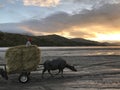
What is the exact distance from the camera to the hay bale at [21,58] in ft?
89.4

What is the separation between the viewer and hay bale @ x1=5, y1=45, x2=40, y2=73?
27250 millimetres

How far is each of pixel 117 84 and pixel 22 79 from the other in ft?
21.0

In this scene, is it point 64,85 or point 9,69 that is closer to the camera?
point 64,85

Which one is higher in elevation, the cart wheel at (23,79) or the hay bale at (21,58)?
the hay bale at (21,58)

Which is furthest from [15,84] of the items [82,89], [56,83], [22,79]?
[82,89]

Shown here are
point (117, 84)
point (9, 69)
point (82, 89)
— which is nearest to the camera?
point (82, 89)

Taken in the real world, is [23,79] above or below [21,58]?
below

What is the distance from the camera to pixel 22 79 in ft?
89.7

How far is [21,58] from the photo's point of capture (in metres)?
27.5

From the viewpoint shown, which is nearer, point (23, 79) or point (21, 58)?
point (23, 79)

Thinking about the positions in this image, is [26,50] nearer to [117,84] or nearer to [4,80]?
[4,80]

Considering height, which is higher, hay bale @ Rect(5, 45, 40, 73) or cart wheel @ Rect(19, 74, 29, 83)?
hay bale @ Rect(5, 45, 40, 73)

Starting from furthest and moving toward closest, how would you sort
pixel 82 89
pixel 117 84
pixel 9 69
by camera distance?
pixel 9 69
pixel 117 84
pixel 82 89

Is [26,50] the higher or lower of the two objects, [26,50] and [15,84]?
the higher
